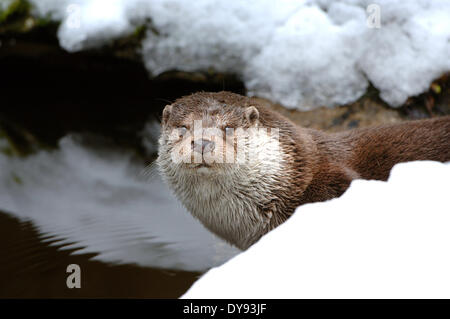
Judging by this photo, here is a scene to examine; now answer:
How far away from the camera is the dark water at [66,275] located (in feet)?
7.90

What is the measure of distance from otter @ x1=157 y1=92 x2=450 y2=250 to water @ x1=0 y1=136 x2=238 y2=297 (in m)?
0.54

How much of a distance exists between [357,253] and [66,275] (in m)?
1.75

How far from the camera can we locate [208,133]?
83.9 inches

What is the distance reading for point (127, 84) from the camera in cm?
405

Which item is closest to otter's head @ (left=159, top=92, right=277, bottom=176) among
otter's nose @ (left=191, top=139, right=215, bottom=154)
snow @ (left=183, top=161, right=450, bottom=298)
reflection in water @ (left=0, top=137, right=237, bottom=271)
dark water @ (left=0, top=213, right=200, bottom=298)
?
otter's nose @ (left=191, top=139, right=215, bottom=154)

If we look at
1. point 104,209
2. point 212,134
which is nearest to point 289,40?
point 212,134

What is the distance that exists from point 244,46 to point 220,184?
5.46ft

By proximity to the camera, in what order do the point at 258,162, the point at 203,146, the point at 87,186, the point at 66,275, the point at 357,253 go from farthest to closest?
the point at 87,186 < the point at 66,275 < the point at 258,162 < the point at 203,146 < the point at 357,253

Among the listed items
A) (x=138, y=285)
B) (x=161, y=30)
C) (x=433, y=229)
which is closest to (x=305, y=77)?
(x=161, y=30)

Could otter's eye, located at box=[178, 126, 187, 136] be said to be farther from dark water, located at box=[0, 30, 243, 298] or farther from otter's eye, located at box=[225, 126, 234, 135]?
dark water, located at box=[0, 30, 243, 298]

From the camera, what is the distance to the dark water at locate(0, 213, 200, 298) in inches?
94.8

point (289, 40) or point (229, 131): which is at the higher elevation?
point (289, 40)

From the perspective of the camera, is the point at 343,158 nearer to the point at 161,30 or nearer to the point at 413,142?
the point at 413,142

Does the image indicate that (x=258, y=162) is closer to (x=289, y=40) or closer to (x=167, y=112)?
(x=167, y=112)
